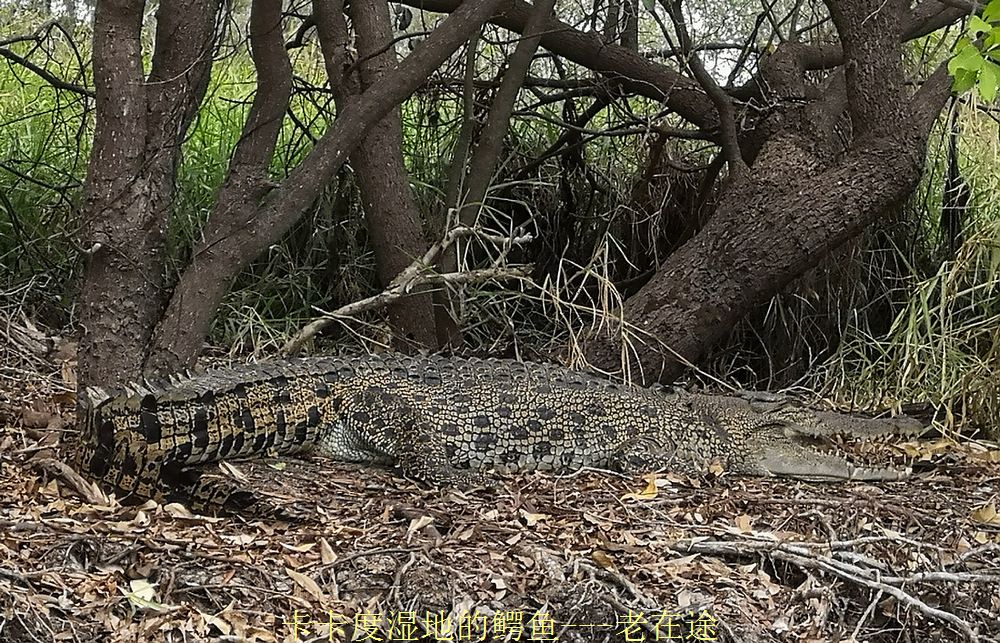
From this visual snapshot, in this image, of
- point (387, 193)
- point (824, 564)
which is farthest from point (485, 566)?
point (387, 193)

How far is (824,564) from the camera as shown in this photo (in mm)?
3279

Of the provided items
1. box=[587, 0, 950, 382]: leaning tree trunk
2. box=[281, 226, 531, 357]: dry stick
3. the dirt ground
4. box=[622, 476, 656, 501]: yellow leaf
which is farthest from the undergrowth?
the dirt ground

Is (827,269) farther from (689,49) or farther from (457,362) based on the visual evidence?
(457,362)

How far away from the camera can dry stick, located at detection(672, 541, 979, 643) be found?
3133mm

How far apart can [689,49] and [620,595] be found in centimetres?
340

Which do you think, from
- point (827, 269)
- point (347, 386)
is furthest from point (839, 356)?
point (347, 386)

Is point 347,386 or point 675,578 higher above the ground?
point 347,386

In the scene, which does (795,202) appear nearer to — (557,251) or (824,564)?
(557,251)

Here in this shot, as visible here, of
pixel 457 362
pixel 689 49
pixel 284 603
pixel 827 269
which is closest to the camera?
pixel 284 603

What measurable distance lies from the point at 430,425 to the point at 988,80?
2415 mm

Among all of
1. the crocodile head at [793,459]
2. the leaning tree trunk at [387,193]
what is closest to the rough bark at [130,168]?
the leaning tree trunk at [387,193]

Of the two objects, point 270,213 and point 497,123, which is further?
point 497,123

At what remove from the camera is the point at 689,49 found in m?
5.63

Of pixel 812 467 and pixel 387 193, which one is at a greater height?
pixel 387 193
